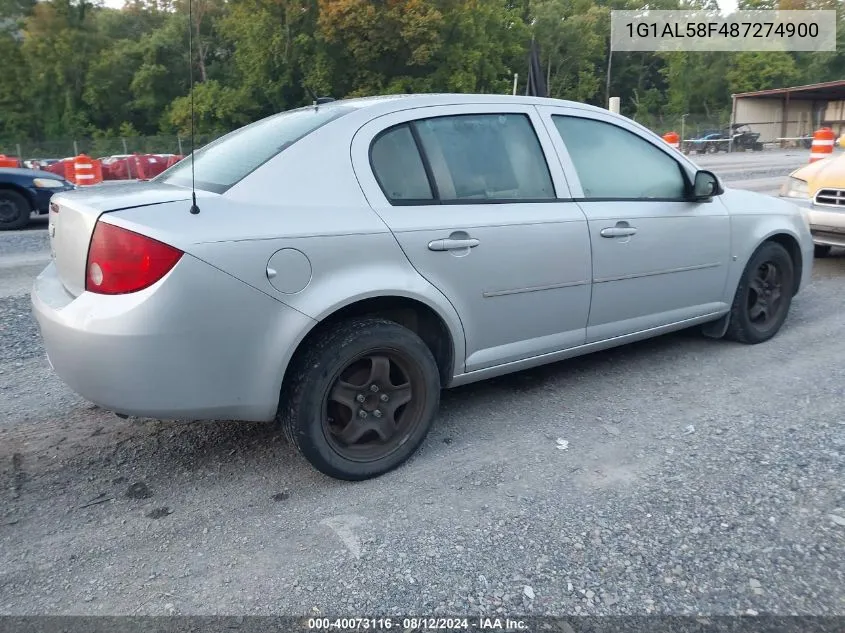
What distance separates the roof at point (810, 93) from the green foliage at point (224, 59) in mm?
5558

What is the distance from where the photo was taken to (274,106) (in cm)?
4675

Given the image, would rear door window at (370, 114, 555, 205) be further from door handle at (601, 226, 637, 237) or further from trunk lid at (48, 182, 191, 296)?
trunk lid at (48, 182, 191, 296)

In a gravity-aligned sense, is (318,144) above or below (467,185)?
above

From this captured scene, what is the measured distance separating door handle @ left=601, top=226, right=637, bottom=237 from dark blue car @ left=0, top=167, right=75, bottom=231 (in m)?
10.1

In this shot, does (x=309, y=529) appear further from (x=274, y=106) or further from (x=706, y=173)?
(x=274, y=106)

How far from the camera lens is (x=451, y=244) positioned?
10.7 feet

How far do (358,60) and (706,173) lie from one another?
40.7 meters

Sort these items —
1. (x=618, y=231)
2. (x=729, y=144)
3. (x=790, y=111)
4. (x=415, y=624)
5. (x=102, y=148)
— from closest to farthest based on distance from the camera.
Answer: (x=415, y=624) < (x=618, y=231) < (x=102, y=148) < (x=729, y=144) < (x=790, y=111)

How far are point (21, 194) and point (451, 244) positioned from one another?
1031cm

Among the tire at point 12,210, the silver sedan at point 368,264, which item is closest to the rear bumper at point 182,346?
the silver sedan at point 368,264

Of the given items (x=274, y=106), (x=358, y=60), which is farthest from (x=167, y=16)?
(x=358, y=60)

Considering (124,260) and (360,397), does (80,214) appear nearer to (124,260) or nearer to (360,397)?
(124,260)

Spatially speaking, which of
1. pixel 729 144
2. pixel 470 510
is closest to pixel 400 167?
pixel 470 510

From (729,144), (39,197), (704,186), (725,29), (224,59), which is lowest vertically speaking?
(39,197)
